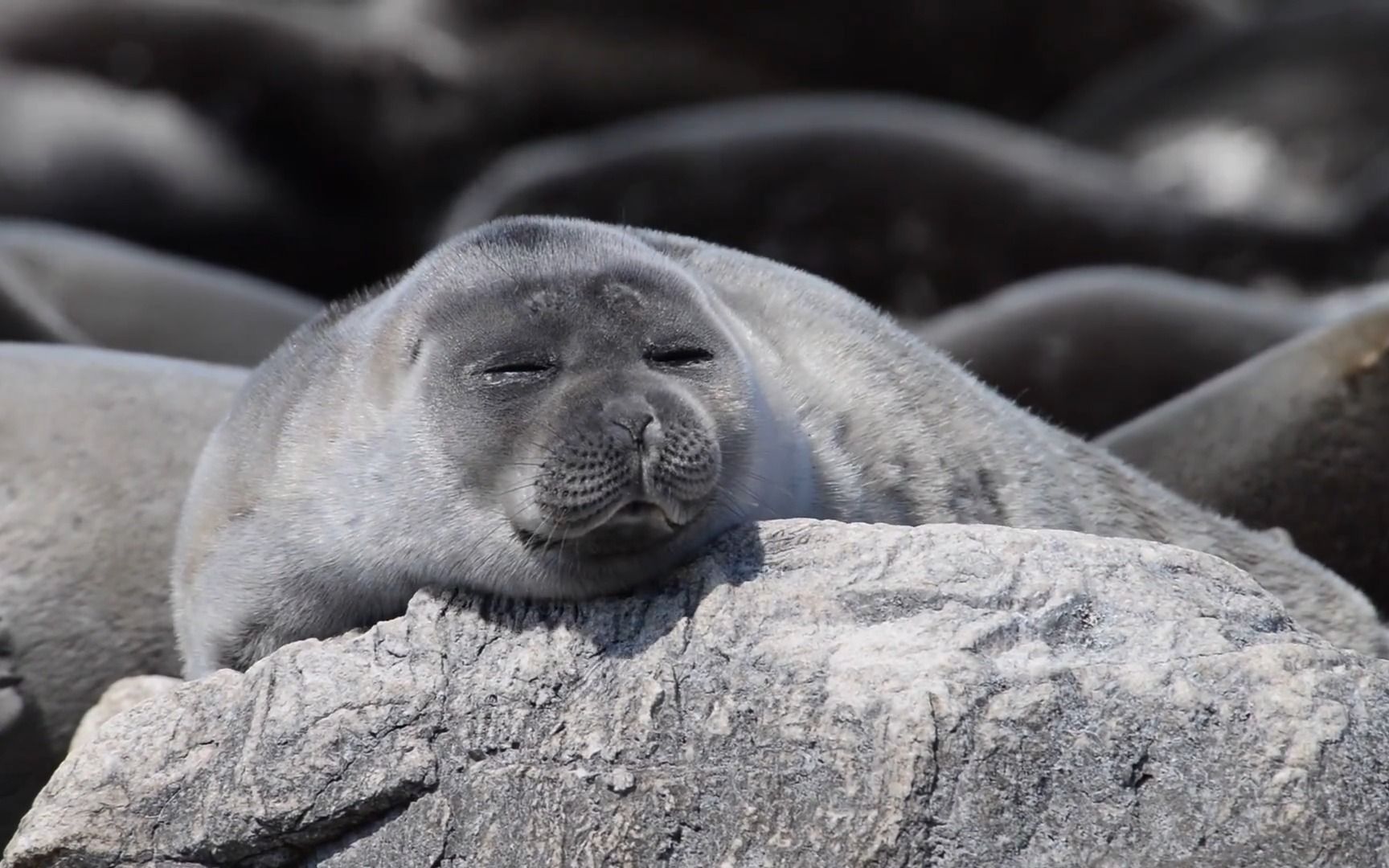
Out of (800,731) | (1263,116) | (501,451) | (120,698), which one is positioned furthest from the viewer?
(1263,116)

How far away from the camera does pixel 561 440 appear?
2994 mm

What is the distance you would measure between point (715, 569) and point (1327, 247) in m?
6.60

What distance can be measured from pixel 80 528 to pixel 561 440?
200 centimetres

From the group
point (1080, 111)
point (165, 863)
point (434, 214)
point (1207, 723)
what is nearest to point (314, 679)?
point (165, 863)

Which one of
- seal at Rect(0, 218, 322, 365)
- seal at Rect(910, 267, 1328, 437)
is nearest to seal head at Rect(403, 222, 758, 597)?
seal at Rect(910, 267, 1328, 437)

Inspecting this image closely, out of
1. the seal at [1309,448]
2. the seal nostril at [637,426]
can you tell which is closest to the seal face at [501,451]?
the seal nostril at [637,426]

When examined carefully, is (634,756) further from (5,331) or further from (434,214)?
(434,214)

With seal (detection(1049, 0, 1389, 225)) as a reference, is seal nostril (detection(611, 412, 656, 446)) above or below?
below

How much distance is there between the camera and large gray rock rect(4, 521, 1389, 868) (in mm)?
2627

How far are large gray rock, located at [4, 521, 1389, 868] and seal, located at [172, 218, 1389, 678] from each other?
0.49 feet

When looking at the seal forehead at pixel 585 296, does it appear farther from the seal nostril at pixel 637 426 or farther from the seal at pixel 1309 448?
the seal at pixel 1309 448

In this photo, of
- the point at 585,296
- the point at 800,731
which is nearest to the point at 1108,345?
the point at 585,296

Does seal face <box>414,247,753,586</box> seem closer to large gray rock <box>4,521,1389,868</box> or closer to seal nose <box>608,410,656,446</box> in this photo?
seal nose <box>608,410,656,446</box>

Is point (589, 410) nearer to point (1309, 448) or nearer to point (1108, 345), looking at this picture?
point (1309, 448)
